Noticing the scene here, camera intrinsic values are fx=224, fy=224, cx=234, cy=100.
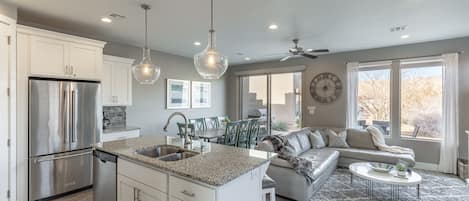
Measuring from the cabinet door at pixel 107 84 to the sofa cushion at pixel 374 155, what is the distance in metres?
4.72

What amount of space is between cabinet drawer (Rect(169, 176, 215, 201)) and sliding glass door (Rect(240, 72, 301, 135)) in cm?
531

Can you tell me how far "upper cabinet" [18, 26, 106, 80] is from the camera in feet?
9.89

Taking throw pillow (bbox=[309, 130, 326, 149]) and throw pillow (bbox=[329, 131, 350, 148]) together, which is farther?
throw pillow (bbox=[329, 131, 350, 148])

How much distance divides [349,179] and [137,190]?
363cm

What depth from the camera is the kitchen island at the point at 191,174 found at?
159 centimetres

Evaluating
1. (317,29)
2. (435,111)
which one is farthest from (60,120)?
(435,111)

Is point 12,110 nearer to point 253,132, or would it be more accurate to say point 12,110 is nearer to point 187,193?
point 187,193

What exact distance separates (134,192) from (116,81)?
2.99 m

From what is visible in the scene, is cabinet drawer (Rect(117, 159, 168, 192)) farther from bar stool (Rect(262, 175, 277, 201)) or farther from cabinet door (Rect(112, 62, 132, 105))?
cabinet door (Rect(112, 62, 132, 105))

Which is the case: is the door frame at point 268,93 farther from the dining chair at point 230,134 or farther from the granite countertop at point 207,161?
the granite countertop at point 207,161

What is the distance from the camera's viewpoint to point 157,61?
554 cm

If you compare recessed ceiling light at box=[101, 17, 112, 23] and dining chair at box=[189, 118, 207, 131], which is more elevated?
recessed ceiling light at box=[101, 17, 112, 23]

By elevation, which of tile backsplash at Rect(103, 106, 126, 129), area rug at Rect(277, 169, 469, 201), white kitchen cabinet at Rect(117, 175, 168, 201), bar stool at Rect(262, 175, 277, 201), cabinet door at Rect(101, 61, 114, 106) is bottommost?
area rug at Rect(277, 169, 469, 201)

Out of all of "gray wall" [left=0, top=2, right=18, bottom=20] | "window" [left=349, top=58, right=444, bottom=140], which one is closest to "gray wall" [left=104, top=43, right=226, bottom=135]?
"gray wall" [left=0, top=2, right=18, bottom=20]
